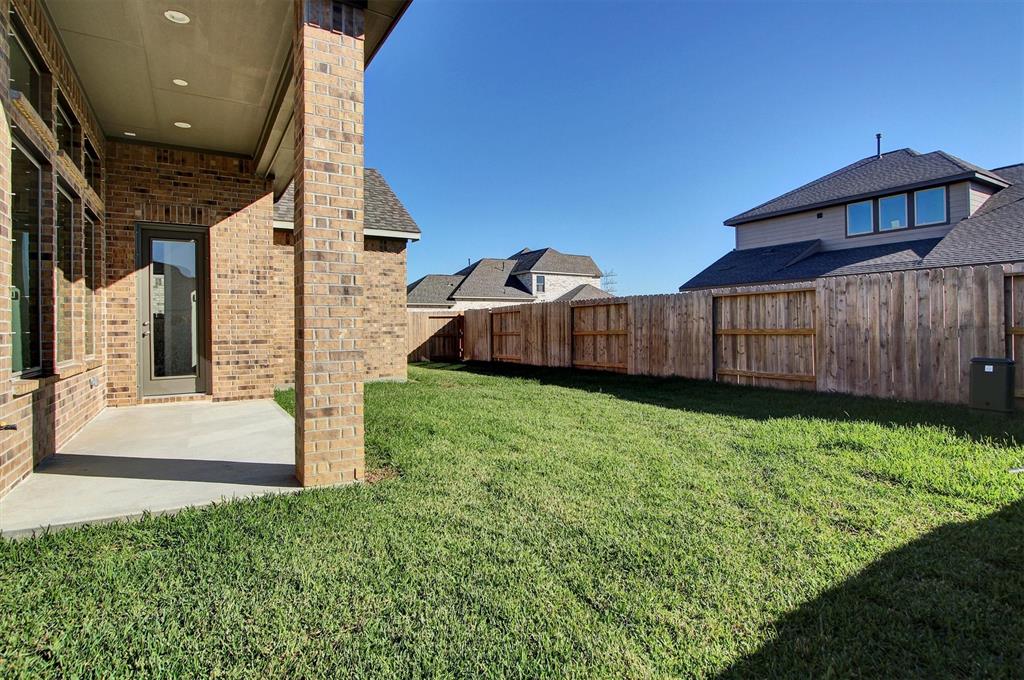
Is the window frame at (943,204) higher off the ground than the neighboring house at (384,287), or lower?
higher

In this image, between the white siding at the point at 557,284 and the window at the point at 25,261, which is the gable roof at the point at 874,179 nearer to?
the white siding at the point at 557,284

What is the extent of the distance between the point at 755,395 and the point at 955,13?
35.2 ft

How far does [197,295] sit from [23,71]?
3977 millimetres

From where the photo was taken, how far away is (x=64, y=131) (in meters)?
5.23

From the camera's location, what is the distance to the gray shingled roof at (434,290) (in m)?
35.4

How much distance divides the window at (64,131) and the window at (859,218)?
20036 mm

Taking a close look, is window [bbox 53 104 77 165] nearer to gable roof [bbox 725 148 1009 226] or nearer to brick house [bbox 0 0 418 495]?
brick house [bbox 0 0 418 495]

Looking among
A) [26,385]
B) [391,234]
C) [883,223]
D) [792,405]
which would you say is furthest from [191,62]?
[883,223]

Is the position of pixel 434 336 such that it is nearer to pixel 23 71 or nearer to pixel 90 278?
pixel 90 278

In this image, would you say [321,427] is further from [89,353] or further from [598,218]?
[598,218]

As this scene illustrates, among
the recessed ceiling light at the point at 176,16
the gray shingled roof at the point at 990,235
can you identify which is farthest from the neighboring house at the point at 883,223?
the recessed ceiling light at the point at 176,16

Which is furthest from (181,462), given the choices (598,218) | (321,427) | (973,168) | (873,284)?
(598,218)

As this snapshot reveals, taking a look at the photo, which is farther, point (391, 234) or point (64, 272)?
point (391, 234)

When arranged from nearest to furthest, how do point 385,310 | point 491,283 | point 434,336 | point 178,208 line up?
point 178,208, point 385,310, point 434,336, point 491,283
